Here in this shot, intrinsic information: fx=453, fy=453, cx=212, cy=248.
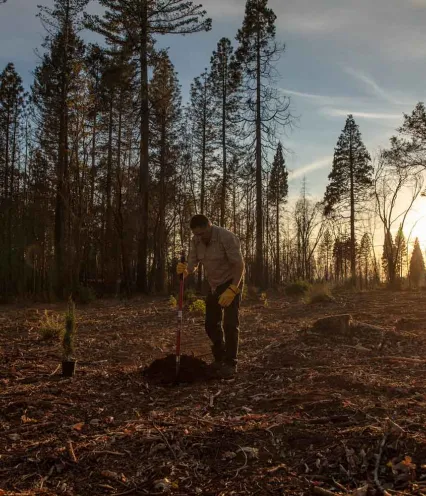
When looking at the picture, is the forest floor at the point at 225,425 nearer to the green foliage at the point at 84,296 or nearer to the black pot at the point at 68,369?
the black pot at the point at 68,369

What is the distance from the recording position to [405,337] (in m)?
7.32

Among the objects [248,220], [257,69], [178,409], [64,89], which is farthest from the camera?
[248,220]

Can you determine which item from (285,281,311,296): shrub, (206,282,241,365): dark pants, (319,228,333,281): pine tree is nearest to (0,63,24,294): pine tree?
(285,281,311,296): shrub

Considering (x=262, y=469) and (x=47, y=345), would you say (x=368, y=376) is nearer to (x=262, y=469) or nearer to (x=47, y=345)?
(x=262, y=469)

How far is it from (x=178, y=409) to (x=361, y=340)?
13.6ft

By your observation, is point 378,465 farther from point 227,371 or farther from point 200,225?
point 200,225

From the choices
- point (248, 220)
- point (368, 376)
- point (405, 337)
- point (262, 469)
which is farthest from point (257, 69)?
point (262, 469)

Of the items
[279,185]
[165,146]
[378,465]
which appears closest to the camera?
[378,465]

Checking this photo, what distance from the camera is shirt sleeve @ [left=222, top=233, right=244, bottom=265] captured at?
18.2 ft

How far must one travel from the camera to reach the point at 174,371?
537 cm

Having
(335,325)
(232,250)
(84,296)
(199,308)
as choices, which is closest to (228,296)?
(232,250)

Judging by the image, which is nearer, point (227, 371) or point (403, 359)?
point (227, 371)

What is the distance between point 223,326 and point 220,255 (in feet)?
3.06

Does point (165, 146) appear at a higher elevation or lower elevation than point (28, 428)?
higher
